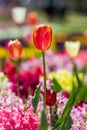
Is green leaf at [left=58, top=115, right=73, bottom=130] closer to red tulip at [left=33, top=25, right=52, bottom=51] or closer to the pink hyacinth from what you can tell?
the pink hyacinth

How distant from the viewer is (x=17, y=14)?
711 cm

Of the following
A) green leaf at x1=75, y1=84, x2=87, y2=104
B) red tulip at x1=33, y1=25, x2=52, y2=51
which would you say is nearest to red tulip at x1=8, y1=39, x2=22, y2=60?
green leaf at x1=75, y1=84, x2=87, y2=104

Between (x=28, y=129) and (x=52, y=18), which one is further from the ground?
(x=28, y=129)

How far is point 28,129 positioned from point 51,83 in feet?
2.57

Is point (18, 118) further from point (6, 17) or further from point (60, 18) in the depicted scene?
point (60, 18)

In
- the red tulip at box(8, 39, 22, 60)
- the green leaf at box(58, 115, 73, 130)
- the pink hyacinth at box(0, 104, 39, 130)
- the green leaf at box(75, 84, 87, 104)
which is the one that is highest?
the pink hyacinth at box(0, 104, 39, 130)

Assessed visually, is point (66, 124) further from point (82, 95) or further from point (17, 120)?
point (82, 95)

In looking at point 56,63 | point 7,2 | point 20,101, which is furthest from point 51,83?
point 7,2

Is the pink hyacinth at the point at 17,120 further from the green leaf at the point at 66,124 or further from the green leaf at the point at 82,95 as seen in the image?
the green leaf at the point at 82,95

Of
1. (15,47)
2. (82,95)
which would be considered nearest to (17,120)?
(15,47)

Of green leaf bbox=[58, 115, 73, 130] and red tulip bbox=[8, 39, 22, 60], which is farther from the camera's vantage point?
red tulip bbox=[8, 39, 22, 60]

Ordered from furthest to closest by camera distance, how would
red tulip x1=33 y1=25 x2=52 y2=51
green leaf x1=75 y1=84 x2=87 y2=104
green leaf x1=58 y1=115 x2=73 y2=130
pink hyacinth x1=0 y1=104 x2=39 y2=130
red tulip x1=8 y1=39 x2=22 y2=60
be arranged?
green leaf x1=75 y1=84 x2=87 y2=104 < red tulip x1=8 y1=39 x2=22 y2=60 < red tulip x1=33 y1=25 x2=52 y2=51 < green leaf x1=58 y1=115 x2=73 y2=130 < pink hyacinth x1=0 y1=104 x2=39 y2=130

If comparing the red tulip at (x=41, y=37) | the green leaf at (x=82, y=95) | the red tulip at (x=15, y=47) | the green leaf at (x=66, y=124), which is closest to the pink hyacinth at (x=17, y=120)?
the green leaf at (x=66, y=124)

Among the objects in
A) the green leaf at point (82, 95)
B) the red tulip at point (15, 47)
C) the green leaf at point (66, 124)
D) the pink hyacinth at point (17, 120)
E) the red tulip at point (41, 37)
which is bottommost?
the green leaf at point (82, 95)
